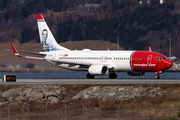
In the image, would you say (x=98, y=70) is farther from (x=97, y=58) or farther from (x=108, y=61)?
(x=97, y=58)

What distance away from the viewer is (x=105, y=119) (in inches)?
1574

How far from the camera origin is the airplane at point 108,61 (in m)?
63.3

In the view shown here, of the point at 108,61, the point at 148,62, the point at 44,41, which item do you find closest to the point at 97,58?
the point at 108,61

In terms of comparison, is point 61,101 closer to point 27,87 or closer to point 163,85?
point 27,87

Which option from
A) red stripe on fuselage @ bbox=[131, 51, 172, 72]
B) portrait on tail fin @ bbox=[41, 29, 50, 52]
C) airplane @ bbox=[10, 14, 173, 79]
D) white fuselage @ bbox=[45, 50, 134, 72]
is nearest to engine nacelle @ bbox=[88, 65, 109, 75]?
airplane @ bbox=[10, 14, 173, 79]

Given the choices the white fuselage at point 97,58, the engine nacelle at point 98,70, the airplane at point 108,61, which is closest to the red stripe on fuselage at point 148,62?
the airplane at point 108,61

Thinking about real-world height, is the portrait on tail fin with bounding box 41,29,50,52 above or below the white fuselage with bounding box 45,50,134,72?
above

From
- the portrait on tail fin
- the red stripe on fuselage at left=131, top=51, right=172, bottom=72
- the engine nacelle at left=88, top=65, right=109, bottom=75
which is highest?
the portrait on tail fin

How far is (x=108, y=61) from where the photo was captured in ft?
220

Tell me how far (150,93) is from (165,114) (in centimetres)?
707

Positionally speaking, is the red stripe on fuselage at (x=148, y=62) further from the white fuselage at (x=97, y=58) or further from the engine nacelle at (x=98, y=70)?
the engine nacelle at (x=98, y=70)

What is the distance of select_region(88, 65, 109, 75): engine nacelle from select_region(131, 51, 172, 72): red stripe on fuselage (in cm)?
476

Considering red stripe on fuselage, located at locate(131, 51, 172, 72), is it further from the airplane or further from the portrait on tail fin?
the portrait on tail fin

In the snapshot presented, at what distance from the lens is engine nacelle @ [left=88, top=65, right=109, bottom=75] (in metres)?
64.9
